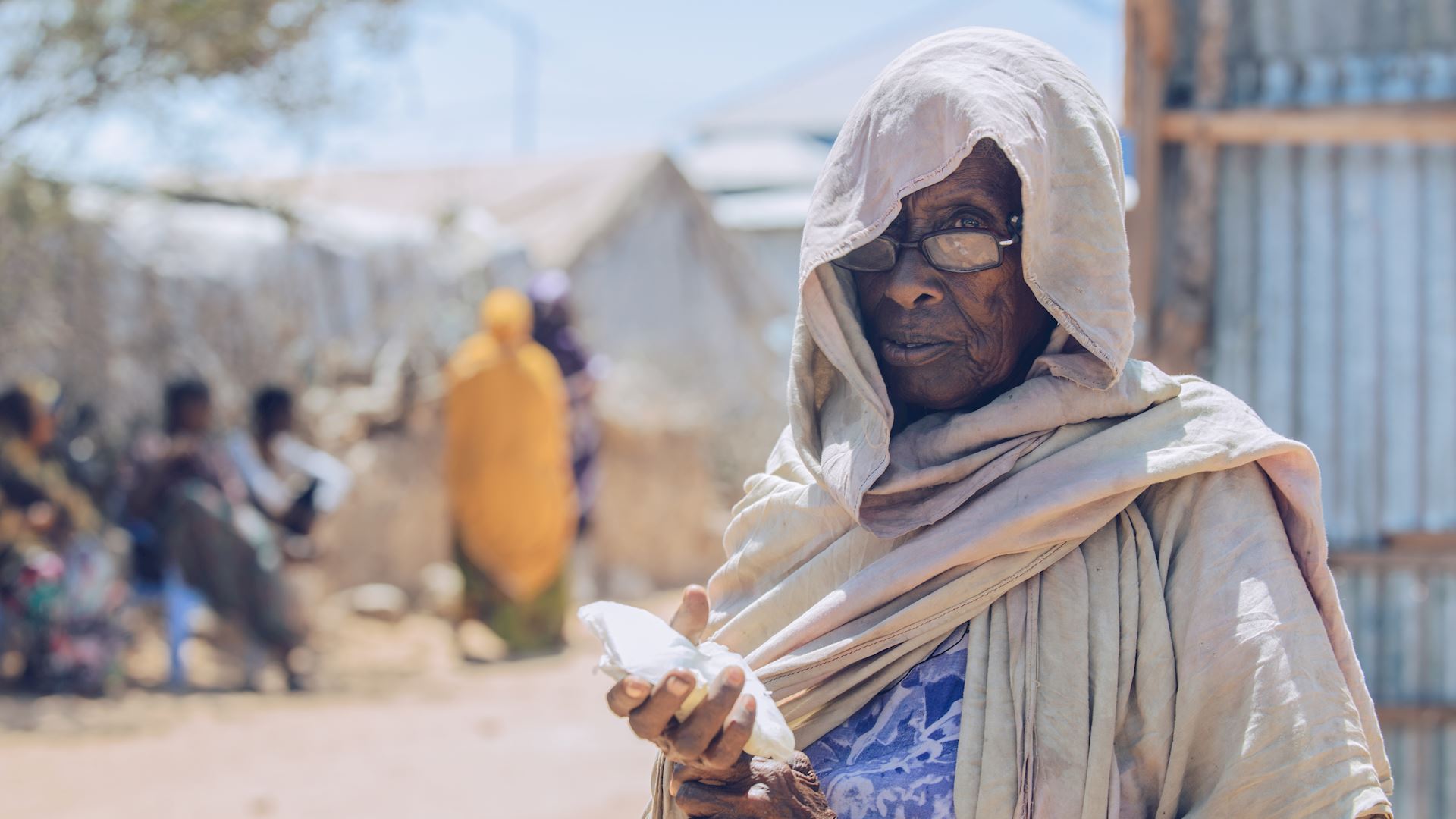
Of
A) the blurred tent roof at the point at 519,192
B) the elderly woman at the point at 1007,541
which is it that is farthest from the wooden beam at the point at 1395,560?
the blurred tent roof at the point at 519,192

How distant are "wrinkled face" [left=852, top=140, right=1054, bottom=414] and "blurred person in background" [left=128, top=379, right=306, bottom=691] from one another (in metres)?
6.90

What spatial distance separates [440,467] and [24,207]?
428 centimetres

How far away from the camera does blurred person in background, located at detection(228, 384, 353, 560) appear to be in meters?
8.59

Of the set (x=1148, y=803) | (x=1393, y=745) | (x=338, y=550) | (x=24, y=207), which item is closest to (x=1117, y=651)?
(x=1148, y=803)

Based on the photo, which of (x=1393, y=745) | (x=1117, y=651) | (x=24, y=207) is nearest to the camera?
(x=1117, y=651)

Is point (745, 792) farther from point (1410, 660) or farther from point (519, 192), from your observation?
point (519, 192)

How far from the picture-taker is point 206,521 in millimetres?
8219

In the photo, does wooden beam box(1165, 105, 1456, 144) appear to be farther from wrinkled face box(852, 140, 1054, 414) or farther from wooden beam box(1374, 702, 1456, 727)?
wrinkled face box(852, 140, 1054, 414)

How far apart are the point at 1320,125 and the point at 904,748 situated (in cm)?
367

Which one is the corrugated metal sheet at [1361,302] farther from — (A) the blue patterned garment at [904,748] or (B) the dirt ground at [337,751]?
(A) the blue patterned garment at [904,748]

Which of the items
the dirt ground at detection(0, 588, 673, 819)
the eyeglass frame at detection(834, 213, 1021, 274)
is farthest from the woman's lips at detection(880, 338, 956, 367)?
the dirt ground at detection(0, 588, 673, 819)

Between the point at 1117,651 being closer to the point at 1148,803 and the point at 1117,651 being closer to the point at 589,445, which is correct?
the point at 1148,803

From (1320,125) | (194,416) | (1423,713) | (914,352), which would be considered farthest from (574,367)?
(914,352)

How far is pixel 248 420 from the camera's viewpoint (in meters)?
10.0
